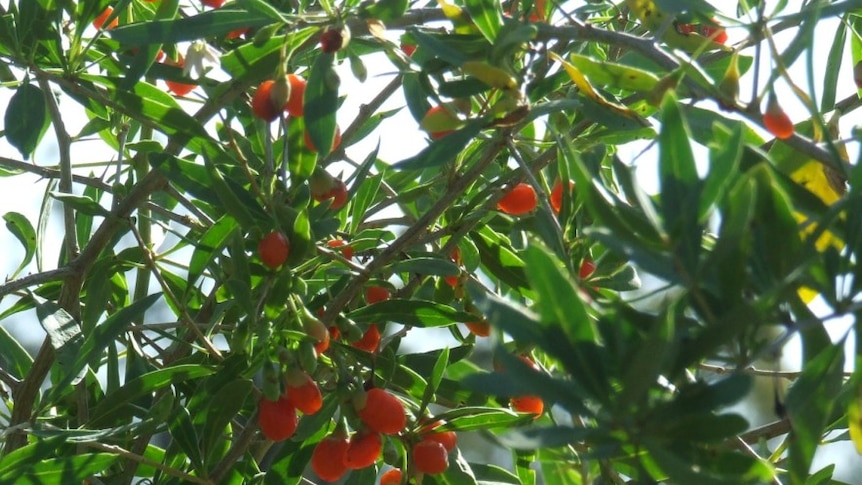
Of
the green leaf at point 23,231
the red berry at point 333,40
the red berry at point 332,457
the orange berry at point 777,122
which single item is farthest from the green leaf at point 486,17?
the green leaf at point 23,231

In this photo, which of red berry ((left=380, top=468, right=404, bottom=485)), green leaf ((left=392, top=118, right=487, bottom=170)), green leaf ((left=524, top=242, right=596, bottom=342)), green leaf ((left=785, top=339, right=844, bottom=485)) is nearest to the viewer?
green leaf ((left=524, top=242, right=596, bottom=342))

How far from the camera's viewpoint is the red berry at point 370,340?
52.7 inches

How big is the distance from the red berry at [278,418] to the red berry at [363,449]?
0.22 feet

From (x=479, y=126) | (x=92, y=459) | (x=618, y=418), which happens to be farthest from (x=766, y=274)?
(x=92, y=459)

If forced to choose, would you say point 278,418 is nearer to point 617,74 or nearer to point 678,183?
point 617,74

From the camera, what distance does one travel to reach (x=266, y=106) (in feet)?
3.66

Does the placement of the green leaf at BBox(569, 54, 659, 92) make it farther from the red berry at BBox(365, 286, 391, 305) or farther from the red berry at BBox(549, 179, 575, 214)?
the red berry at BBox(365, 286, 391, 305)

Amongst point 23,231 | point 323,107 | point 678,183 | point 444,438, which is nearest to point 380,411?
point 444,438

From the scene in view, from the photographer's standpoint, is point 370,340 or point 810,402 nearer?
point 810,402

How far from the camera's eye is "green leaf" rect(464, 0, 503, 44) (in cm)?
103

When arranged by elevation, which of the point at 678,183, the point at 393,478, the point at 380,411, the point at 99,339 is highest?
the point at 678,183

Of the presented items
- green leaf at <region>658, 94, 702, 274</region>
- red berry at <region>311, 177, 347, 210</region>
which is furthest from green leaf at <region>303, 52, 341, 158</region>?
green leaf at <region>658, 94, 702, 274</region>

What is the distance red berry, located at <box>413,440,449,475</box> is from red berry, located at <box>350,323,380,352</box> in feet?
0.52

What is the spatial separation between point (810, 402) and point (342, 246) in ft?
2.05
